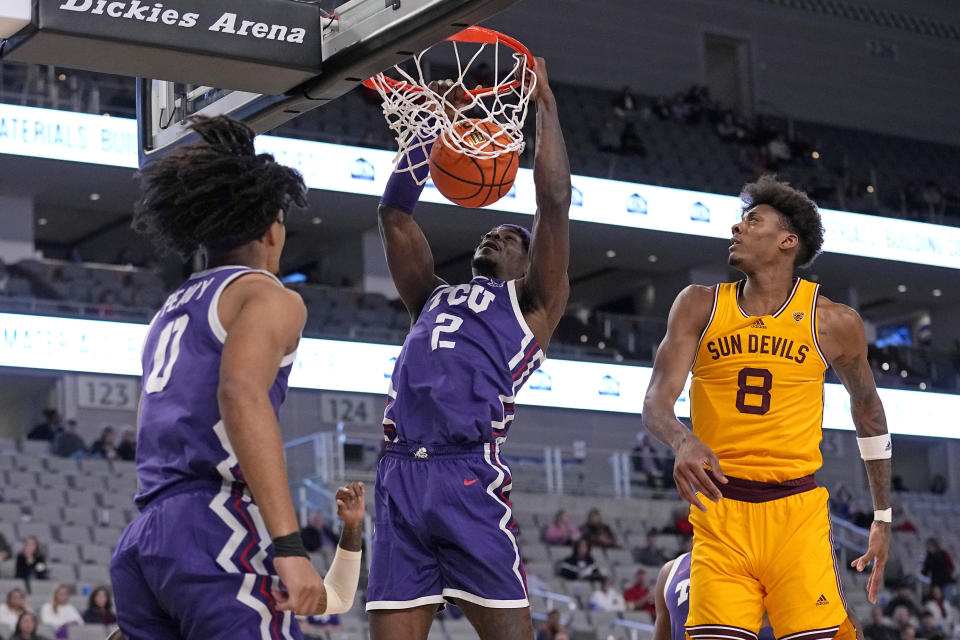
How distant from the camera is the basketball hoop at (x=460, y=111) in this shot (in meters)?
5.01

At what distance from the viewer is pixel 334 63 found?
482 cm

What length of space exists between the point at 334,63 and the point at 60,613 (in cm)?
812

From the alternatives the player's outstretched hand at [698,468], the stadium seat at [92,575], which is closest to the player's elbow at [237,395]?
the player's outstretched hand at [698,468]

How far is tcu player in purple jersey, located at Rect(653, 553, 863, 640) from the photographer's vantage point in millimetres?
5086

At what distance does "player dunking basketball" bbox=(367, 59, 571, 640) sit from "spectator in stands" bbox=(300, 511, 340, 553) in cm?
950

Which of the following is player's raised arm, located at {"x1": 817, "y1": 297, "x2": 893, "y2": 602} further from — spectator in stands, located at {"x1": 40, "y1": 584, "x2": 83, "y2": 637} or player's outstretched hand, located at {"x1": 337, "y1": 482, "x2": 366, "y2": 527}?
spectator in stands, located at {"x1": 40, "y1": 584, "x2": 83, "y2": 637}

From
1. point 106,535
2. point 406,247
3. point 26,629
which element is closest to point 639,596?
point 106,535

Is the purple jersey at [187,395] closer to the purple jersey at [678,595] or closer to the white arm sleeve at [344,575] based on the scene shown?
the white arm sleeve at [344,575]

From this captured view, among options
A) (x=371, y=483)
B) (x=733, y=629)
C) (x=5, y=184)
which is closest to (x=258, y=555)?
(x=733, y=629)

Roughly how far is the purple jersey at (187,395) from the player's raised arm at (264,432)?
0.09m

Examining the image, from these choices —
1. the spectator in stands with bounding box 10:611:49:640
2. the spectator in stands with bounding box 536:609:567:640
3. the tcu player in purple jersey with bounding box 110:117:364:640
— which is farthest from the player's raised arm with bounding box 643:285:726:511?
the spectator in stands with bounding box 536:609:567:640

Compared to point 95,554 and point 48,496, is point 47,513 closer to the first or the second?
point 48,496

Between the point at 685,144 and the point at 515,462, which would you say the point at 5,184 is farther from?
the point at 685,144

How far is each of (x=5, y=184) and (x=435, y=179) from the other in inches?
692
